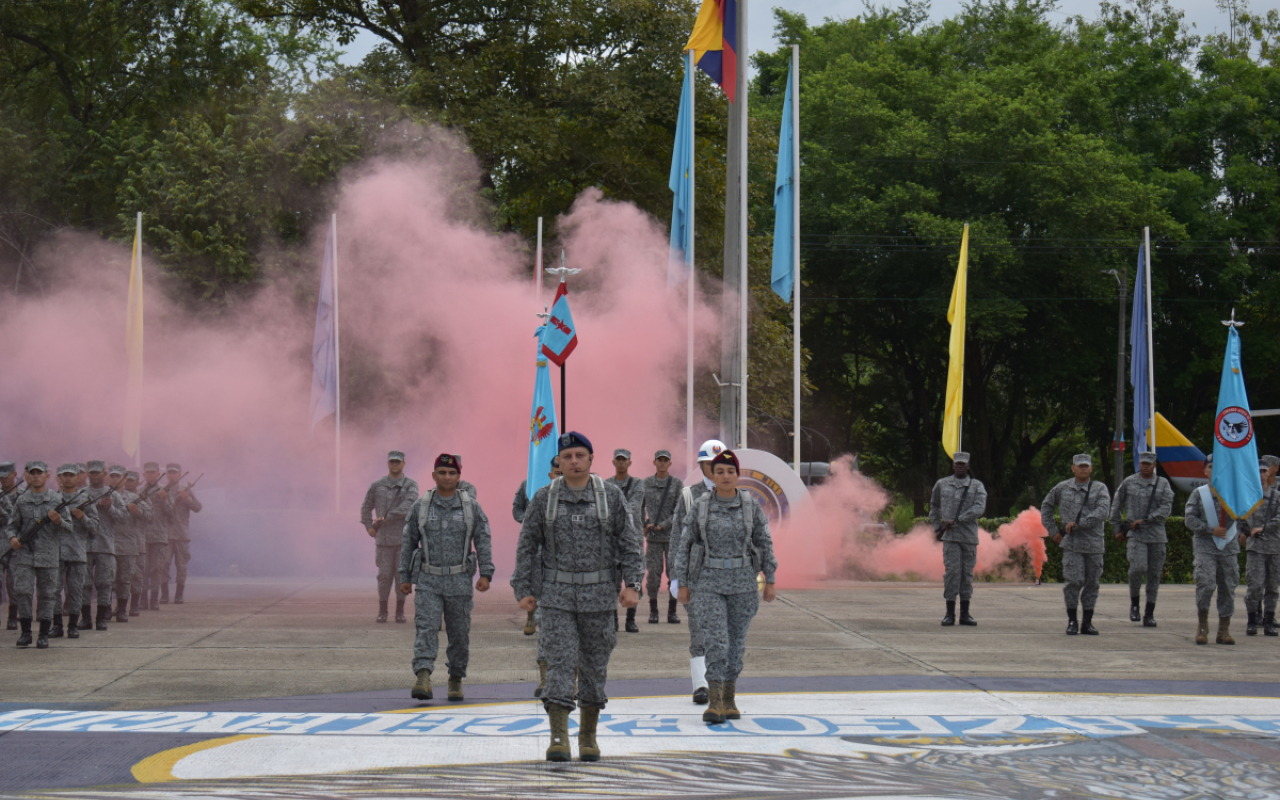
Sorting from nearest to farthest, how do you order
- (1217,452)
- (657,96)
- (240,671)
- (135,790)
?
(135,790) → (240,671) → (1217,452) → (657,96)

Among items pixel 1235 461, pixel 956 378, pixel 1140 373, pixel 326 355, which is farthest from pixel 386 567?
pixel 1140 373

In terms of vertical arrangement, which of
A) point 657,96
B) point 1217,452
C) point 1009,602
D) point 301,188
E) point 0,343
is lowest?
point 1009,602

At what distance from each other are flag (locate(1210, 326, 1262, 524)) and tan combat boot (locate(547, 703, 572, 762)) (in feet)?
26.9

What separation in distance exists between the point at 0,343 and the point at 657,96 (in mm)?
14524

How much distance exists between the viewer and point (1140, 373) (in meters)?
28.0

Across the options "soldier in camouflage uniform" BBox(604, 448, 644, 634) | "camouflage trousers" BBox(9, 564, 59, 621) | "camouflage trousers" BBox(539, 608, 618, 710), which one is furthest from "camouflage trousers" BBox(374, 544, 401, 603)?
"camouflage trousers" BBox(539, 608, 618, 710)

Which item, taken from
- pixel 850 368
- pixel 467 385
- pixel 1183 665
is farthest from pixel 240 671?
pixel 850 368

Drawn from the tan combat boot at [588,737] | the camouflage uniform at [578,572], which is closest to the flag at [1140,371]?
the camouflage uniform at [578,572]

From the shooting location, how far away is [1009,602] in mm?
16859

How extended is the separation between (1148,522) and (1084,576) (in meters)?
1.37

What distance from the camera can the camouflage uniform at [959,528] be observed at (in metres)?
13.9

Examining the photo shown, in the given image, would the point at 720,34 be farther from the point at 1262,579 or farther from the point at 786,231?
the point at 1262,579

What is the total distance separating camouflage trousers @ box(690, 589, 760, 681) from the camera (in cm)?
792

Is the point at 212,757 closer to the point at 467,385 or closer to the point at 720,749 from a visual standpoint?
the point at 720,749
